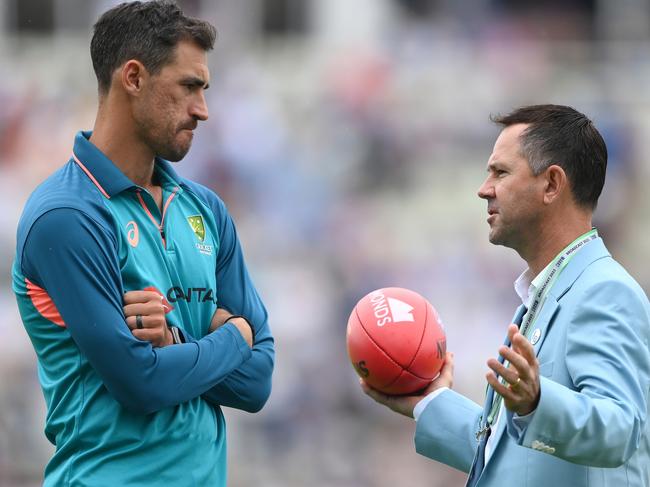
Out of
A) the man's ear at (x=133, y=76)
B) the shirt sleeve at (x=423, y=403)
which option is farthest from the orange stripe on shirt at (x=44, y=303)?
the shirt sleeve at (x=423, y=403)

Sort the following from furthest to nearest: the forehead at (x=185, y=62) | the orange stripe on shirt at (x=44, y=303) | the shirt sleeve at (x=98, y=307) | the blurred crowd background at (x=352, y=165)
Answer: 1. the blurred crowd background at (x=352, y=165)
2. the forehead at (x=185, y=62)
3. the orange stripe on shirt at (x=44, y=303)
4. the shirt sleeve at (x=98, y=307)

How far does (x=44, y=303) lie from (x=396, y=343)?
139cm

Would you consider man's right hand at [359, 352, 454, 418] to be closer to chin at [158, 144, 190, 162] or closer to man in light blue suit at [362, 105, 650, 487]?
man in light blue suit at [362, 105, 650, 487]

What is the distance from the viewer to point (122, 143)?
4.17m

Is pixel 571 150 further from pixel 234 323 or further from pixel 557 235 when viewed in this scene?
pixel 234 323

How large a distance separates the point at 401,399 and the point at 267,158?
29.1 ft

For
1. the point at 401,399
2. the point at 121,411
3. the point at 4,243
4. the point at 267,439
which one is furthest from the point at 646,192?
the point at 121,411

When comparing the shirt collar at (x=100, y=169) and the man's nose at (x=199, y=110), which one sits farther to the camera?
the man's nose at (x=199, y=110)

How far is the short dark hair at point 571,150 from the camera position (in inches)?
165

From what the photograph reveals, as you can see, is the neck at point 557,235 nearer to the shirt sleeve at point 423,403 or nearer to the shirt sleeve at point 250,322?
the shirt sleeve at point 423,403

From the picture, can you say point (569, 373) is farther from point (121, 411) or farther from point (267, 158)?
point (267, 158)

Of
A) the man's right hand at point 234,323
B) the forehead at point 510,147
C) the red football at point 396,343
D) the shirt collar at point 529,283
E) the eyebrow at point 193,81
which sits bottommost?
the red football at point 396,343

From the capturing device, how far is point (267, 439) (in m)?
11.8

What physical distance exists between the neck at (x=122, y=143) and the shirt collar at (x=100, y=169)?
62 mm
